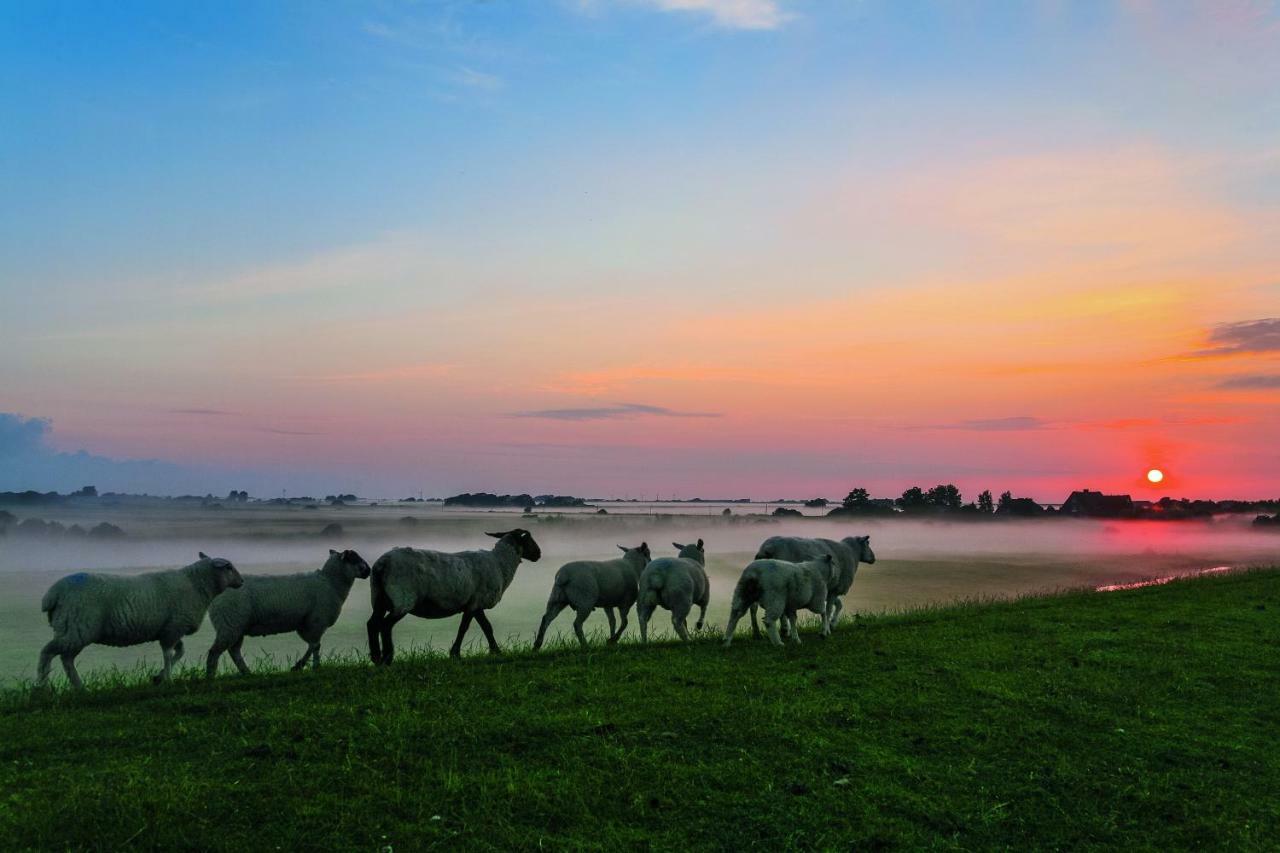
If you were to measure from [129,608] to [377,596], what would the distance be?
138 inches

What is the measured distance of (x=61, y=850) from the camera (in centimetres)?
576

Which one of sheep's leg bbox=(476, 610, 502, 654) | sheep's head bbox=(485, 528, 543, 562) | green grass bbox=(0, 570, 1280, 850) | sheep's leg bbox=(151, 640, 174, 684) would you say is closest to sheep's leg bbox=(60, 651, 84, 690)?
green grass bbox=(0, 570, 1280, 850)

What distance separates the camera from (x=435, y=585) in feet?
47.9

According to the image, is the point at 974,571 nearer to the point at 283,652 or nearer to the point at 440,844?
the point at 283,652

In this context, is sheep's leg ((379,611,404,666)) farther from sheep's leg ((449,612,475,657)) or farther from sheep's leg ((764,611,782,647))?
sheep's leg ((764,611,782,647))

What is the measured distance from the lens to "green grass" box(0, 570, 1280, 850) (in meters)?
6.48

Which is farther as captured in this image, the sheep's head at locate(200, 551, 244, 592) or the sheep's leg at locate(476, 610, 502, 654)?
the sheep's leg at locate(476, 610, 502, 654)

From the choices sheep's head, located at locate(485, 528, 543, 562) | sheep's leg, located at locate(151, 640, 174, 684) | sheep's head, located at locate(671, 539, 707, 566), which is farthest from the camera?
sheep's head, located at locate(671, 539, 707, 566)

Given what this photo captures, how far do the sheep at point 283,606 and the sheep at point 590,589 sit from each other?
12.0ft

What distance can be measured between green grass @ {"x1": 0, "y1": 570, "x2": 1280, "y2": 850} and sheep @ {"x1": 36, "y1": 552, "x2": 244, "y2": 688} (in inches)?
38.8

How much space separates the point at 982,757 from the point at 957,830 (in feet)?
5.94

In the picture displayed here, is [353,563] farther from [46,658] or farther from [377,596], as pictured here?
[46,658]

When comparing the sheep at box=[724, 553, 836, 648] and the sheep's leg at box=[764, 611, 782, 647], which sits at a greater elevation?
the sheep at box=[724, 553, 836, 648]

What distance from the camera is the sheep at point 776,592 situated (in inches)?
565
